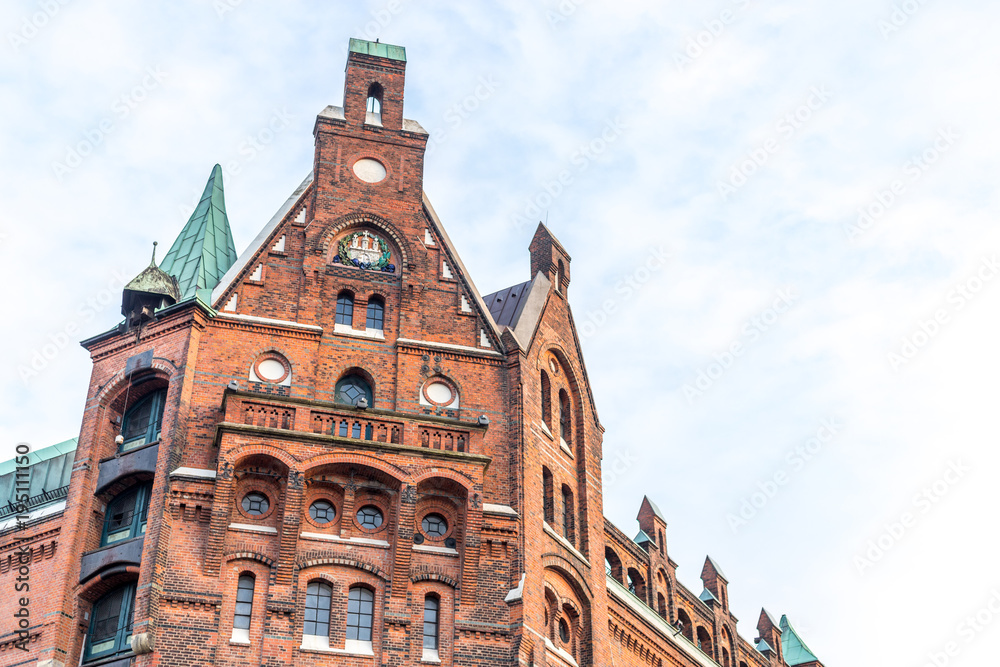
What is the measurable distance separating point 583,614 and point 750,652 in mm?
17424

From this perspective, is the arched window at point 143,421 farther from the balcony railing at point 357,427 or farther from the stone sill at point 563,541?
the stone sill at point 563,541

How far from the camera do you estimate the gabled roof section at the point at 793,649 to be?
61.2m

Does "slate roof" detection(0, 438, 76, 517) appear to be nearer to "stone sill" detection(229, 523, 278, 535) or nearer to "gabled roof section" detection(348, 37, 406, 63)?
"stone sill" detection(229, 523, 278, 535)

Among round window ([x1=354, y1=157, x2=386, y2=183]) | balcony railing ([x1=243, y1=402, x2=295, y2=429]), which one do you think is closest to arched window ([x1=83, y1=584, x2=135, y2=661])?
balcony railing ([x1=243, y1=402, x2=295, y2=429])

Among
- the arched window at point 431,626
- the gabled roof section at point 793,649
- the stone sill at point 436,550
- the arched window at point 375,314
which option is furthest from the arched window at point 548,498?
the gabled roof section at point 793,649

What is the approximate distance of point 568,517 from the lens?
43.2 m

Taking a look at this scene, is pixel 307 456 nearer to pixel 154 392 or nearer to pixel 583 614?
pixel 154 392

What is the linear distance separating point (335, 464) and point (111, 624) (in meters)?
7.08

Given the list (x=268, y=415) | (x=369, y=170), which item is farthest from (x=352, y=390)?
(x=369, y=170)

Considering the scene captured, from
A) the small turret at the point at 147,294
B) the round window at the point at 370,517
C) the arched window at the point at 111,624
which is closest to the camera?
the arched window at the point at 111,624

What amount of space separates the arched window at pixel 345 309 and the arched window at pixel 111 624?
9639 millimetres

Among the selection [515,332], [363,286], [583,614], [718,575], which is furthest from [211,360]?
[718,575]

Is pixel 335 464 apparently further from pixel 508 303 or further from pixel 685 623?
pixel 685 623

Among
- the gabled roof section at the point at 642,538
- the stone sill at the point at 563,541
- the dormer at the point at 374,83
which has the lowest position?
the stone sill at the point at 563,541
